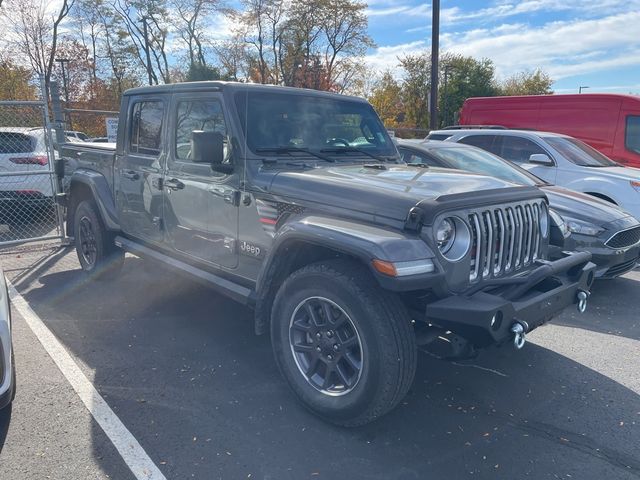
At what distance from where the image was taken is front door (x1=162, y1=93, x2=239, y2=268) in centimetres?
401

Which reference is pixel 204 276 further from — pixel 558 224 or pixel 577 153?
pixel 577 153

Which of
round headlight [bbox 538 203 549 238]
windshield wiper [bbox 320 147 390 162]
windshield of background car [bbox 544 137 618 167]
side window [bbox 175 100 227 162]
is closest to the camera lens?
round headlight [bbox 538 203 549 238]

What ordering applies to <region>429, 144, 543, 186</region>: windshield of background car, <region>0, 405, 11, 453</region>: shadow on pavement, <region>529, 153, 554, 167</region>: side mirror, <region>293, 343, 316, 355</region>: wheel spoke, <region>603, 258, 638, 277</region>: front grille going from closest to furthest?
<region>0, 405, 11, 453</region>: shadow on pavement, <region>293, 343, 316, 355</region>: wheel spoke, <region>603, 258, 638, 277</region>: front grille, <region>429, 144, 543, 186</region>: windshield of background car, <region>529, 153, 554, 167</region>: side mirror

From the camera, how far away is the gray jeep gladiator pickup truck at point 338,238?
9.37 ft

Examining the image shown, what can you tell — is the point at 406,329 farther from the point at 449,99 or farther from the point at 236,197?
the point at 449,99

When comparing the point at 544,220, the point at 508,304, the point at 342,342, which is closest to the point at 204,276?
the point at 342,342

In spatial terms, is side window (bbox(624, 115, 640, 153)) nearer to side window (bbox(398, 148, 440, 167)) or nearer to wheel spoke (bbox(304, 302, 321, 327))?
side window (bbox(398, 148, 440, 167))

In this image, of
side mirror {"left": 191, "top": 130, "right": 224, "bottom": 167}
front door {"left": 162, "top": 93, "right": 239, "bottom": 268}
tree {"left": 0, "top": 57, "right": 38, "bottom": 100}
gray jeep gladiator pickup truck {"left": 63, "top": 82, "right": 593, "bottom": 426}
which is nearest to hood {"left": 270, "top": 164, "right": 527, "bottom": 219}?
gray jeep gladiator pickup truck {"left": 63, "top": 82, "right": 593, "bottom": 426}

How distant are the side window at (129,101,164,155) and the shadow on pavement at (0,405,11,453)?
2.42 metres

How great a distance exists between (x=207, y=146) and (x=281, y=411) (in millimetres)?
1868

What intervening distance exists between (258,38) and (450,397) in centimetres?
3872

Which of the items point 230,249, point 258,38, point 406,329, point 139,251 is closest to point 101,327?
point 139,251

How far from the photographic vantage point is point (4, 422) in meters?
3.19

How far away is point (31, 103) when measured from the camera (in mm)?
7027
